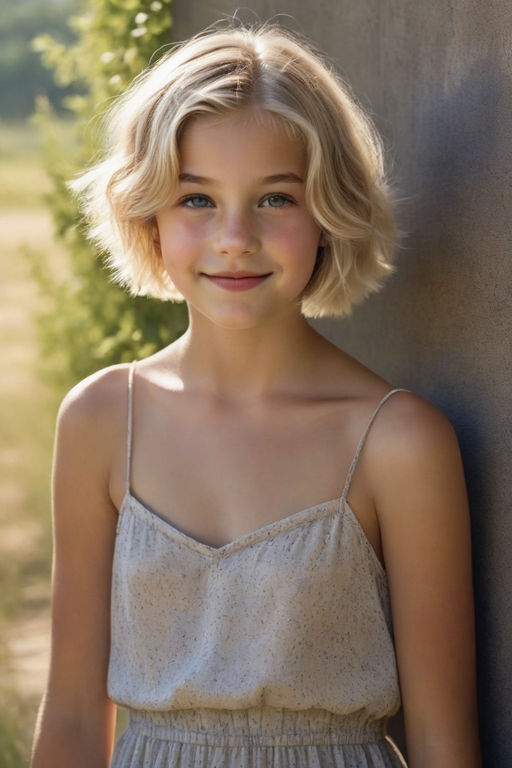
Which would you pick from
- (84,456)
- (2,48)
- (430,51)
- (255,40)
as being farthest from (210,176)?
(2,48)

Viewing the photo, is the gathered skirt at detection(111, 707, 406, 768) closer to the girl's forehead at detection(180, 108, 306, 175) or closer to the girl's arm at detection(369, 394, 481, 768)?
the girl's arm at detection(369, 394, 481, 768)

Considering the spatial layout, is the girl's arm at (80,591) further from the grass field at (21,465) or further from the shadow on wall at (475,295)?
the grass field at (21,465)

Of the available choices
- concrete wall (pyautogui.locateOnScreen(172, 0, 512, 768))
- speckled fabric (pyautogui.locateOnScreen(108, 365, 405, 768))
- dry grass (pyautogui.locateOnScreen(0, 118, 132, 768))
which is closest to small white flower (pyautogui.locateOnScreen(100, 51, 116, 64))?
dry grass (pyautogui.locateOnScreen(0, 118, 132, 768))

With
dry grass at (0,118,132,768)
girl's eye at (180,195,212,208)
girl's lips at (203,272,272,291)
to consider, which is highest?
girl's eye at (180,195,212,208)

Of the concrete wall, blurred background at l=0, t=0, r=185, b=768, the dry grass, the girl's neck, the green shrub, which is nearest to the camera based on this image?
the concrete wall

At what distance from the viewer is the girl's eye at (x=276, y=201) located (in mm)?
1895

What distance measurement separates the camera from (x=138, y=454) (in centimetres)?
208

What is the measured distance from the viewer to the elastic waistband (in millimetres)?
1910

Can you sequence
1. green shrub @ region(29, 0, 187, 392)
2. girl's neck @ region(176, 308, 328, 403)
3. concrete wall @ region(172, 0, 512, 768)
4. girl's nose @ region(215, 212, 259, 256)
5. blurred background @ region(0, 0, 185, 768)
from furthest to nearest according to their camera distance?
1. blurred background @ region(0, 0, 185, 768)
2. green shrub @ region(29, 0, 187, 392)
3. girl's neck @ region(176, 308, 328, 403)
4. girl's nose @ region(215, 212, 259, 256)
5. concrete wall @ region(172, 0, 512, 768)

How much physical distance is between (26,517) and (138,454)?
4.44 meters

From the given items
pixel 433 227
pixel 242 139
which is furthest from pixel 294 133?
pixel 433 227

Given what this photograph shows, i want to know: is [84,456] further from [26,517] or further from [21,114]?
[21,114]

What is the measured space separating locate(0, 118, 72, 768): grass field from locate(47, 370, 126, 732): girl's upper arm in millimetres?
1508

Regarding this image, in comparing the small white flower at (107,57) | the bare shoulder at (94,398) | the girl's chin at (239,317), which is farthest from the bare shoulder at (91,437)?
the small white flower at (107,57)
